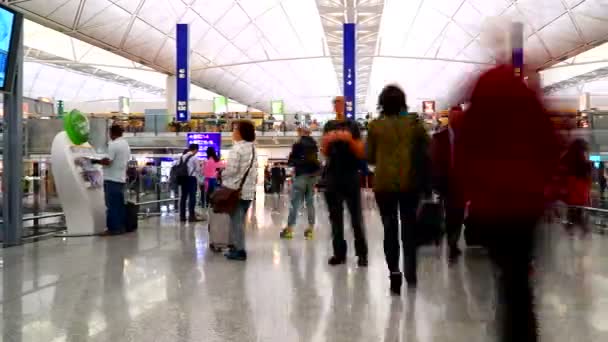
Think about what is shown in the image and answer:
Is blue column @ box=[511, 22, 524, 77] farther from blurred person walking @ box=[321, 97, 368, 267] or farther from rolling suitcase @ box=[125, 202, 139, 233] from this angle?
rolling suitcase @ box=[125, 202, 139, 233]

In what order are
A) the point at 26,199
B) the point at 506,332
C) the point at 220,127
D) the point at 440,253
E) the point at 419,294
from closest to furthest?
the point at 506,332 < the point at 419,294 < the point at 440,253 < the point at 26,199 < the point at 220,127

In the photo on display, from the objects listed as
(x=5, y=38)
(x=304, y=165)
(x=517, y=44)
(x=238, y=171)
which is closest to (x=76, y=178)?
(x=5, y=38)

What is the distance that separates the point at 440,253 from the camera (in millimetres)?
6551

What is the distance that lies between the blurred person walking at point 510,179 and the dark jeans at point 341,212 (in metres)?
3.23

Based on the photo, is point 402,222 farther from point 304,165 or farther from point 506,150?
point 304,165

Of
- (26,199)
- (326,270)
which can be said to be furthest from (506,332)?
(26,199)

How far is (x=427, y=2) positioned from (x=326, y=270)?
109 feet

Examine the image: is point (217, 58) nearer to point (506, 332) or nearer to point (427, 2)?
point (427, 2)

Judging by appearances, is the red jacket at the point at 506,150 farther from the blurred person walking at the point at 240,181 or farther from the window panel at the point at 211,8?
the window panel at the point at 211,8

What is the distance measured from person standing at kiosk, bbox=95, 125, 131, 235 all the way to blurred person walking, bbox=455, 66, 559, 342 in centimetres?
714

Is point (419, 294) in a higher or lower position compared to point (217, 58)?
lower

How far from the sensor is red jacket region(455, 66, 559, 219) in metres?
2.24

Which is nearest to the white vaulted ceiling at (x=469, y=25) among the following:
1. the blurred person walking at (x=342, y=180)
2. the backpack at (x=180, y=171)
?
the backpack at (x=180, y=171)

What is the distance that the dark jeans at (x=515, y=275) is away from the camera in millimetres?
2240
